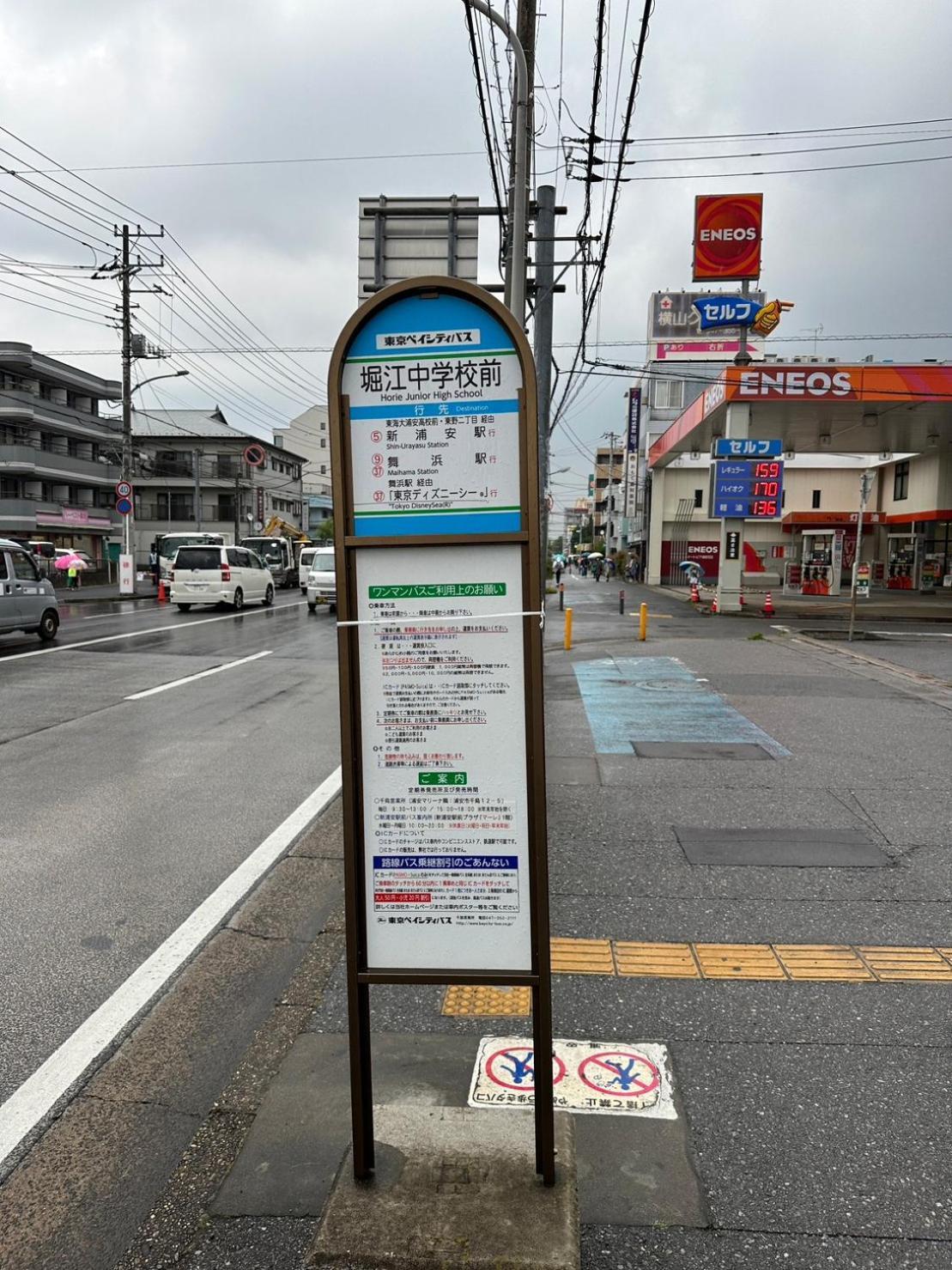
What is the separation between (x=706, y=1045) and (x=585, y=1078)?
1.70 feet

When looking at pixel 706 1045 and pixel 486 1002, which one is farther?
pixel 486 1002

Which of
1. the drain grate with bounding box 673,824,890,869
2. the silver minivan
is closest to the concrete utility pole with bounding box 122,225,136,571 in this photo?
the silver minivan

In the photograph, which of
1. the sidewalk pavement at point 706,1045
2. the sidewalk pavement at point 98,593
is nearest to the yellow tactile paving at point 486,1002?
the sidewalk pavement at point 706,1045

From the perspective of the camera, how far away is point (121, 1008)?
3.79 metres

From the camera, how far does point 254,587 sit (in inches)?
1105

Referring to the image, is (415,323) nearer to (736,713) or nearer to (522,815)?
(522,815)

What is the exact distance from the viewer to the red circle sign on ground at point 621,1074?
3104 millimetres

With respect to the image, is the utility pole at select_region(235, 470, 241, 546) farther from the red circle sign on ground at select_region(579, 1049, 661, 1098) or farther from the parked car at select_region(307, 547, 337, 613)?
the red circle sign on ground at select_region(579, 1049, 661, 1098)

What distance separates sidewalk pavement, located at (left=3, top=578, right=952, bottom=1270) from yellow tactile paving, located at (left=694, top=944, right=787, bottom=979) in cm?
1

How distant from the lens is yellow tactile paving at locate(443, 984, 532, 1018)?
3.70 metres

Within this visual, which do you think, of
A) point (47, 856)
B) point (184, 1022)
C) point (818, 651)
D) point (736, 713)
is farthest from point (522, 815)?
point (818, 651)

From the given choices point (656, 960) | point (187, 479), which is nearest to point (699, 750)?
point (656, 960)

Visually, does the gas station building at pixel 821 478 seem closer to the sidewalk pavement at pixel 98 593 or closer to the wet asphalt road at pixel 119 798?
the wet asphalt road at pixel 119 798

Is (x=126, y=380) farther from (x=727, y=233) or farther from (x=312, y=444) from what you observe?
(x=312, y=444)
